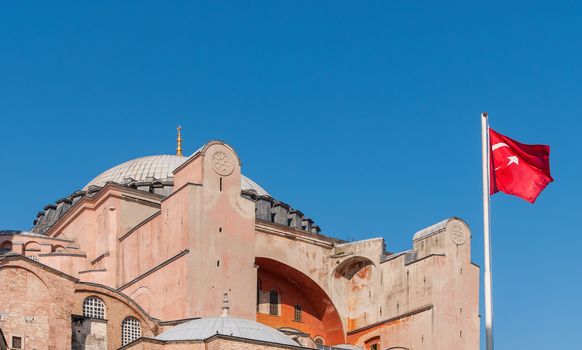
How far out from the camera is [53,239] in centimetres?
6041

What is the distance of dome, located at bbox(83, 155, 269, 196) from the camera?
6588cm

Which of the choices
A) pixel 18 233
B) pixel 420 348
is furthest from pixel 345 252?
pixel 18 233

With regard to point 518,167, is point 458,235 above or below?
above

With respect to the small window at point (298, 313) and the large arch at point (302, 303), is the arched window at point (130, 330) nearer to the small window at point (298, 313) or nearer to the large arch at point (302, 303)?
the large arch at point (302, 303)

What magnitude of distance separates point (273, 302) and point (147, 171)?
1063 centimetres

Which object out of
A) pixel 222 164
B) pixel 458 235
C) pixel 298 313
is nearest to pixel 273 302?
pixel 298 313

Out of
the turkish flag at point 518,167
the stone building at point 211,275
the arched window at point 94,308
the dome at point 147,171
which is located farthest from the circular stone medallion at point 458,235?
the turkish flag at point 518,167

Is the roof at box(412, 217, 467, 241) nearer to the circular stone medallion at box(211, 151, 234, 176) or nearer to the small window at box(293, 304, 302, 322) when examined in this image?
the small window at box(293, 304, 302, 322)

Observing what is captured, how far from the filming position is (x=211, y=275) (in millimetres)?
51188

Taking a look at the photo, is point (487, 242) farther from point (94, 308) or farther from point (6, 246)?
point (6, 246)

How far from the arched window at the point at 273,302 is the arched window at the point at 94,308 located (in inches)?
483

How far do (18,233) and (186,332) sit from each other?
16.4 meters

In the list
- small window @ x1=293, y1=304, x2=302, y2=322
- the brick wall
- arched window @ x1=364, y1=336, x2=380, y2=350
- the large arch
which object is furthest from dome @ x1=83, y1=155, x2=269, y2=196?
the brick wall

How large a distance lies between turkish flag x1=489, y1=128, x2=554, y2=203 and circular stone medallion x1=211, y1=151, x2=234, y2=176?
68.3 feet
